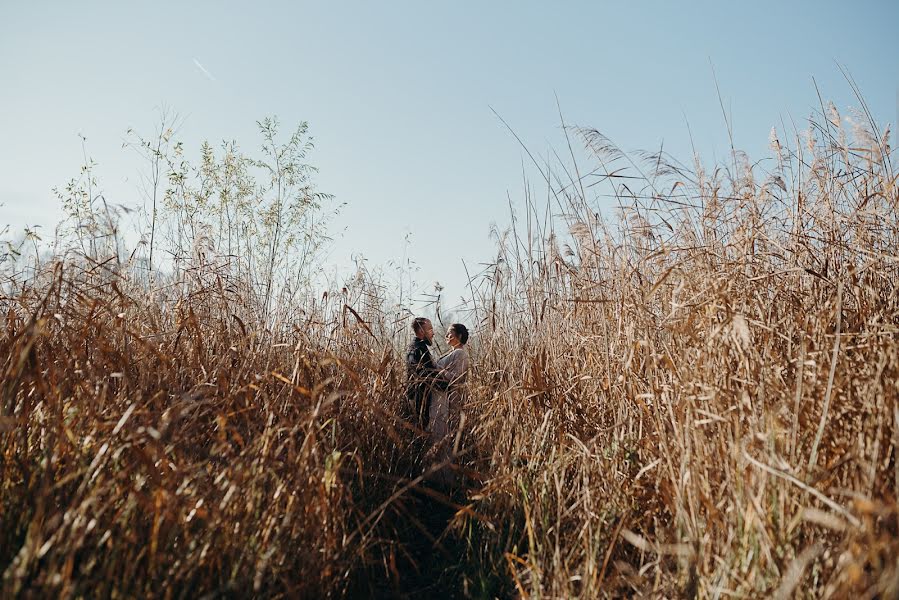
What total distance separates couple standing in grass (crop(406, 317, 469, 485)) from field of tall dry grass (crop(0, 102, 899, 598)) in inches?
22.1

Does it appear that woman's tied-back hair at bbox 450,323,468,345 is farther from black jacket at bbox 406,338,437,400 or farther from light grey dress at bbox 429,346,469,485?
black jacket at bbox 406,338,437,400

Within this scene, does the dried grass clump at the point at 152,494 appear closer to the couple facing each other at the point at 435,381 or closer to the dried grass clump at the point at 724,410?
the dried grass clump at the point at 724,410

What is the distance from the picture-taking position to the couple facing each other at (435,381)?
372 centimetres

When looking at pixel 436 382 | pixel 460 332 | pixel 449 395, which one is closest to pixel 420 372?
pixel 436 382

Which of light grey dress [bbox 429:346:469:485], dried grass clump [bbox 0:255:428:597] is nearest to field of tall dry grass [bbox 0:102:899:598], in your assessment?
dried grass clump [bbox 0:255:428:597]

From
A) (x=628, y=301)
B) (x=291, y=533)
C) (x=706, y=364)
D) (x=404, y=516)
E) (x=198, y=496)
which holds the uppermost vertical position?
(x=628, y=301)

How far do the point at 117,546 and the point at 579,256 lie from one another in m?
2.59

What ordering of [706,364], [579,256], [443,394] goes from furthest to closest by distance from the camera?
1. [443,394]
2. [579,256]
3. [706,364]

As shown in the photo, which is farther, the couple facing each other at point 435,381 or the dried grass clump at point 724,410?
the couple facing each other at point 435,381

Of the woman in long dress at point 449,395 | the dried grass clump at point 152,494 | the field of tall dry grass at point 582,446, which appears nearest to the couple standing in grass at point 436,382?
the woman in long dress at point 449,395

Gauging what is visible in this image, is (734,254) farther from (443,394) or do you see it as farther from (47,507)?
(47,507)

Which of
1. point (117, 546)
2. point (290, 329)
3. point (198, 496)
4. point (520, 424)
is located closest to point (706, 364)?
point (520, 424)

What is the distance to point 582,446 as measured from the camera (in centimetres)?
204

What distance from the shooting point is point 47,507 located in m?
1.42
